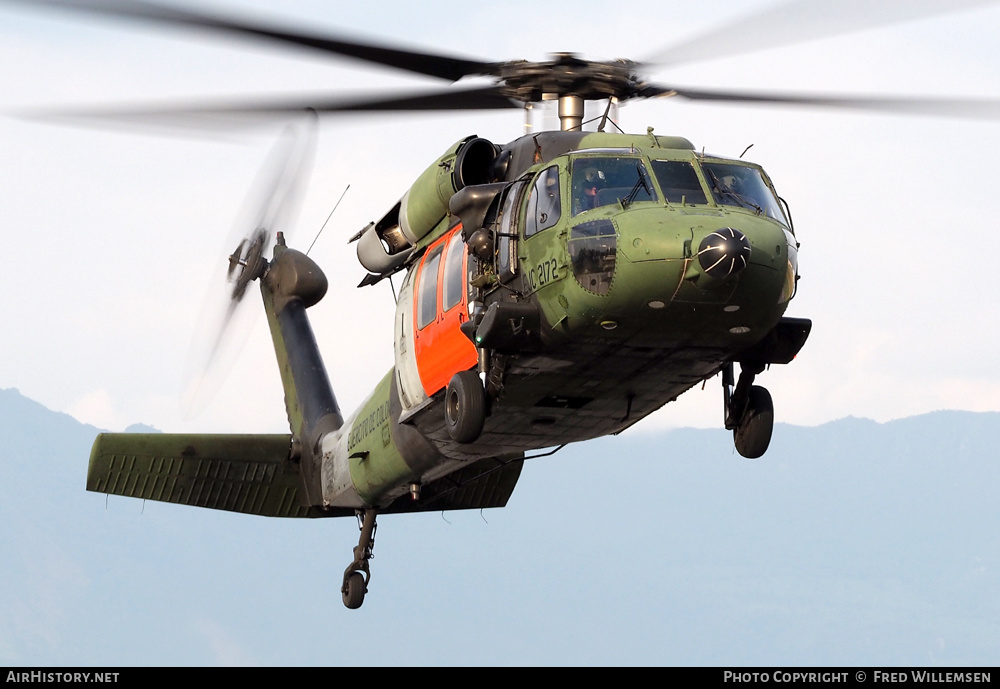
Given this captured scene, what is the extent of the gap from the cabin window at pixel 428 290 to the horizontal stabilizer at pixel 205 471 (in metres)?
4.14

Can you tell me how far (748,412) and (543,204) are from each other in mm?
2801

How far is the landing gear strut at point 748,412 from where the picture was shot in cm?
1309

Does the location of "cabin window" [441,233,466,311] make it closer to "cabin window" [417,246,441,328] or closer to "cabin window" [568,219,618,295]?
"cabin window" [417,246,441,328]

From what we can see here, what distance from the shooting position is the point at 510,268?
40.8ft

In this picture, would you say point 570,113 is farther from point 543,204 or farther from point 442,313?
point 442,313

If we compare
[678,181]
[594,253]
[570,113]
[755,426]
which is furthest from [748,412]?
[570,113]

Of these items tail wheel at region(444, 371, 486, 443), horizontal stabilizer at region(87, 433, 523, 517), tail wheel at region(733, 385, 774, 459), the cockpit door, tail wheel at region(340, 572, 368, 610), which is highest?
the cockpit door

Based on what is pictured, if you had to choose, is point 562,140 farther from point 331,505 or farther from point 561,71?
point 331,505

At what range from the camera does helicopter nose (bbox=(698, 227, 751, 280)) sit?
10945 mm

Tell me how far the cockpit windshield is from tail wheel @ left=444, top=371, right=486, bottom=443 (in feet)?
8.94

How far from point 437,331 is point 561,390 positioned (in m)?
1.54

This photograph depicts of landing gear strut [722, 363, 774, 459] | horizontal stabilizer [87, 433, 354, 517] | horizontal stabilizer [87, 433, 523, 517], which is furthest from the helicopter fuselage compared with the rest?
horizontal stabilizer [87, 433, 354, 517]

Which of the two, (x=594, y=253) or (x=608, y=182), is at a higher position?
(x=608, y=182)

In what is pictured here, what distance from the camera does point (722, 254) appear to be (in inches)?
431
